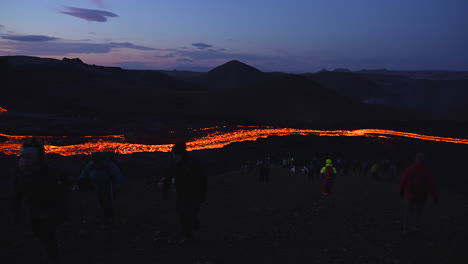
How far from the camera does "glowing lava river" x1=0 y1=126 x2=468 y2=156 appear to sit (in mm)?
28734

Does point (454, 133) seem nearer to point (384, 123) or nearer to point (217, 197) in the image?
point (384, 123)

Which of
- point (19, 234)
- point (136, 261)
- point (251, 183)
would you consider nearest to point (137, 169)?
point (251, 183)

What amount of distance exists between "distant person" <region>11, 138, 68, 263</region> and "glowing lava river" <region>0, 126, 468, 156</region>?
76.7 feet

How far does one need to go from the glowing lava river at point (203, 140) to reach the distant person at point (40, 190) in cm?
2339

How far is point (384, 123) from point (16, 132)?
42.0 metres

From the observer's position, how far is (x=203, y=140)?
3459 cm

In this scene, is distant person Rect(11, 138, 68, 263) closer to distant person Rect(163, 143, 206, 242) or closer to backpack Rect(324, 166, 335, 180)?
distant person Rect(163, 143, 206, 242)

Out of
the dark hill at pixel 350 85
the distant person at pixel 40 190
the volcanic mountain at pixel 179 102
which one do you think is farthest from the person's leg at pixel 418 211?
the dark hill at pixel 350 85

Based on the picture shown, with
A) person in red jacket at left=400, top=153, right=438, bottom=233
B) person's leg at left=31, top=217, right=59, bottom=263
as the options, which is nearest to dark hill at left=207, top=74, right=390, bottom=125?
person in red jacket at left=400, top=153, right=438, bottom=233

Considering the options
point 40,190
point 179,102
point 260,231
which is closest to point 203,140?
point 179,102

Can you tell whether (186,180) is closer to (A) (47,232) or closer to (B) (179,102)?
(A) (47,232)

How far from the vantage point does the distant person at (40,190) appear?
4.83 meters

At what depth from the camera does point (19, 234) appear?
284 inches

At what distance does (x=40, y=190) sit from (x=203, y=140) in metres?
29.7
